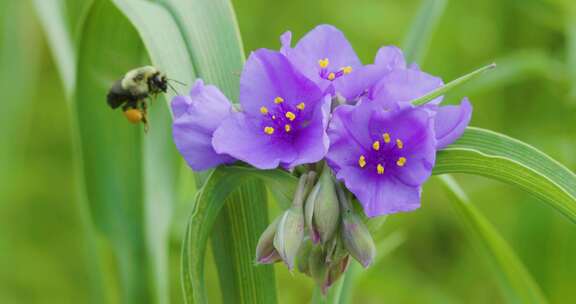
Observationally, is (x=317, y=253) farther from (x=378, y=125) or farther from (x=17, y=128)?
(x=17, y=128)

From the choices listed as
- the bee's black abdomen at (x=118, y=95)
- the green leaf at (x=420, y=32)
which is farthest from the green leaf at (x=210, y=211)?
the green leaf at (x=420, y=32)

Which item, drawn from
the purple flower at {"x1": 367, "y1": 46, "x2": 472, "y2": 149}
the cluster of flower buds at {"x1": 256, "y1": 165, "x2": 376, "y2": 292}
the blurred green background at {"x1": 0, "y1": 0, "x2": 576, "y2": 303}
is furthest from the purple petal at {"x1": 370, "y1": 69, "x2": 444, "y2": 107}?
the blurred green background at {"x1": 0, "y1": 0, "x2": 576, "y2": 303}

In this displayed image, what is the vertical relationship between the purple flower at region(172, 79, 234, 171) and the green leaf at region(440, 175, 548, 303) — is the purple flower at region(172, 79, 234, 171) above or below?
above

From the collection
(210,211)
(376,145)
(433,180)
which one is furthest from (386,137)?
(433,180)

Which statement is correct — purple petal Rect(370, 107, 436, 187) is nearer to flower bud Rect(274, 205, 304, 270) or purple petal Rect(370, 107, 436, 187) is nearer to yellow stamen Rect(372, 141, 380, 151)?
yellow stamen Rect(372, 141, 380, 151)

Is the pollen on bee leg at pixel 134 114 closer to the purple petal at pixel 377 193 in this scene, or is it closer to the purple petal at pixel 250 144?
the purple petal at pixel 250 144

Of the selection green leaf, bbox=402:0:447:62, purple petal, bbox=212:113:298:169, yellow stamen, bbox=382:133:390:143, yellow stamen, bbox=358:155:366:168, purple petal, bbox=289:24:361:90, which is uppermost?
green leaf, bbox=402:0:447:62

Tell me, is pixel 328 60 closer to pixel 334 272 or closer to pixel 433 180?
pixel 334 272

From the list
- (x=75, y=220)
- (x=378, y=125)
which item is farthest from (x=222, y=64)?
(x=75, y=220)
